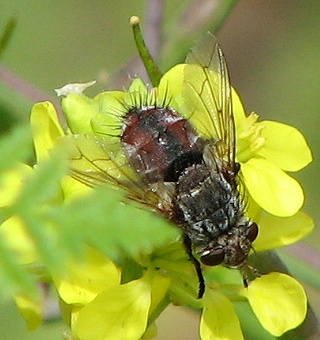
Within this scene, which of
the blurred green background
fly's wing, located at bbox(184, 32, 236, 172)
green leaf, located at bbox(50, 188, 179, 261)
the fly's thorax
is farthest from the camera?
the blurred green background

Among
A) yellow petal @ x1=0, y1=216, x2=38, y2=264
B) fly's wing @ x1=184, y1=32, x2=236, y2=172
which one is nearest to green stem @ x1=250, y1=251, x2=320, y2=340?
fly's wing @ x1=184, y1=32, x2=236, y2=172

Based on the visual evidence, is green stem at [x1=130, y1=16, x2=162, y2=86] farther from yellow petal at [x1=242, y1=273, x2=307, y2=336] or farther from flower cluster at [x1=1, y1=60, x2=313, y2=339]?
yellow petal at [x1=242, y1=273, x2=307, y2=336]

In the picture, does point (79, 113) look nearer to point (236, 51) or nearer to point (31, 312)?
point (31, 312)

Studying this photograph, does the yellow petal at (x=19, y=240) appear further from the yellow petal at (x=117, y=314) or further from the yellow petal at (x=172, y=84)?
the yellow petal at (x=172, y=84)

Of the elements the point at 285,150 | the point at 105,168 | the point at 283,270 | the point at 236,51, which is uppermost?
the point at 105,168

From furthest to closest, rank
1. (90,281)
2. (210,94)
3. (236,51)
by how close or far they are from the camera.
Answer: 1. (236,51)
2. (210,94)
3. (90,281)

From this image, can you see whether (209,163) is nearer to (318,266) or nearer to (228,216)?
(228,216)

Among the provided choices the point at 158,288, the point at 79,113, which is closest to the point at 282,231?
the point at 158,288
